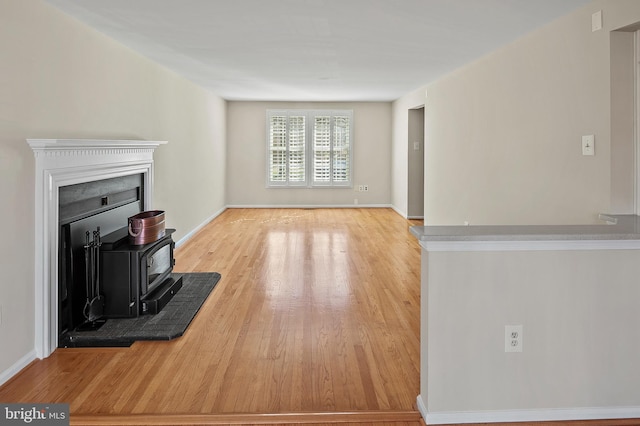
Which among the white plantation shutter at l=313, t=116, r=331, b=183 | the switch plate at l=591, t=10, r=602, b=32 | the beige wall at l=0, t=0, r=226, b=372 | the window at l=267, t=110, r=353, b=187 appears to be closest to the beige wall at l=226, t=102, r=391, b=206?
the window at l=267, t=110, r=353, b=187

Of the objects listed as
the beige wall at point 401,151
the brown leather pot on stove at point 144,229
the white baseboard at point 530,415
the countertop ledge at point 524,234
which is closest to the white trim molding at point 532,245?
the countertop ledge at point 524,234

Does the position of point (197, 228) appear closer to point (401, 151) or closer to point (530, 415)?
point (401, 151)

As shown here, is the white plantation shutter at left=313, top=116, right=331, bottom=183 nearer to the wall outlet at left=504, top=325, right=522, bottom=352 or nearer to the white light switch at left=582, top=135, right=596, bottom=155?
the white light switch at left=582, top=135, right=596, bottom=155

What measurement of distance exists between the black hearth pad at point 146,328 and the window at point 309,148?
7.14 m

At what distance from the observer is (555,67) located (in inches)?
160

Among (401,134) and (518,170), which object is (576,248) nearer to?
(518,170)

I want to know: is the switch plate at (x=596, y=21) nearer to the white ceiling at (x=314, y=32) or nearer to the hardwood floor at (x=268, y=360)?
the white ceiling at (x=314, y=32)

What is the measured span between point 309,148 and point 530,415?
9.50 meters

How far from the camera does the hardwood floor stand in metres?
2.67

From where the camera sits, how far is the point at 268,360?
3.29 meters

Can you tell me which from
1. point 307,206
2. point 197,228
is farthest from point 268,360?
point 307,206

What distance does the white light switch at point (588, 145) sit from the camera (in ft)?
11.6

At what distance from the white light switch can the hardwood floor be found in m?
1.67

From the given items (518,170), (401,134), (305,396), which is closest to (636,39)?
(518,170)
